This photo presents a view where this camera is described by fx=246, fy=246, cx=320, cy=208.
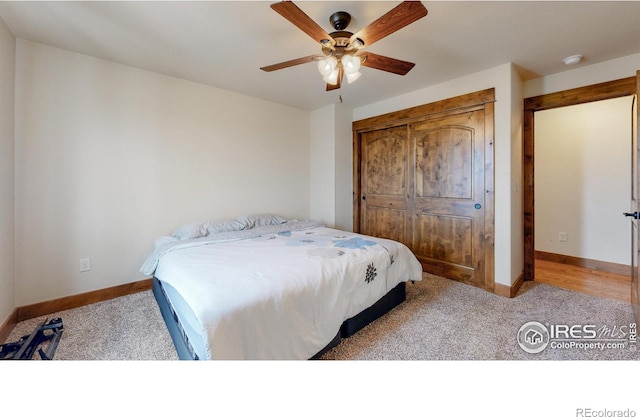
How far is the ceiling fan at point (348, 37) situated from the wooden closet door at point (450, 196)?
1.34 m

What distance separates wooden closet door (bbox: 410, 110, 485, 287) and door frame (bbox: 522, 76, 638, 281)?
1.96 ft

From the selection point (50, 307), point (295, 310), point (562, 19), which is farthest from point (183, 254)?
point (562, 19)

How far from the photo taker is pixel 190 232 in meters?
2.54

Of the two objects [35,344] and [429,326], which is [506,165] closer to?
[429,326]

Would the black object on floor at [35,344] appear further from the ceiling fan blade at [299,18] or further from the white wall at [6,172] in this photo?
the ceiling fan blade at [299,18]

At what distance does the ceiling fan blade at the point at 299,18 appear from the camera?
1239mm

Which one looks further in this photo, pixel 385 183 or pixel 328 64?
pixel 385 183

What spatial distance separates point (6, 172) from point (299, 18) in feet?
7.95

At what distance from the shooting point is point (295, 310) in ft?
4.57

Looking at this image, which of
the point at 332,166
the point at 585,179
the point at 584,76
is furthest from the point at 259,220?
the point at 585,179

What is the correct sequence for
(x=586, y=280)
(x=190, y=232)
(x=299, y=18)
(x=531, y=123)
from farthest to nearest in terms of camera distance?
(x=586, y=280) → (x=531, y=123) → (x=190, y=232) → (x=299, y=18)

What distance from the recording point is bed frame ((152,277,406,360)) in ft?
4.58

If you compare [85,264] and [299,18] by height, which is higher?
[299,18]

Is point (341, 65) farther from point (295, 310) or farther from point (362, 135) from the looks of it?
point (362, 135)
